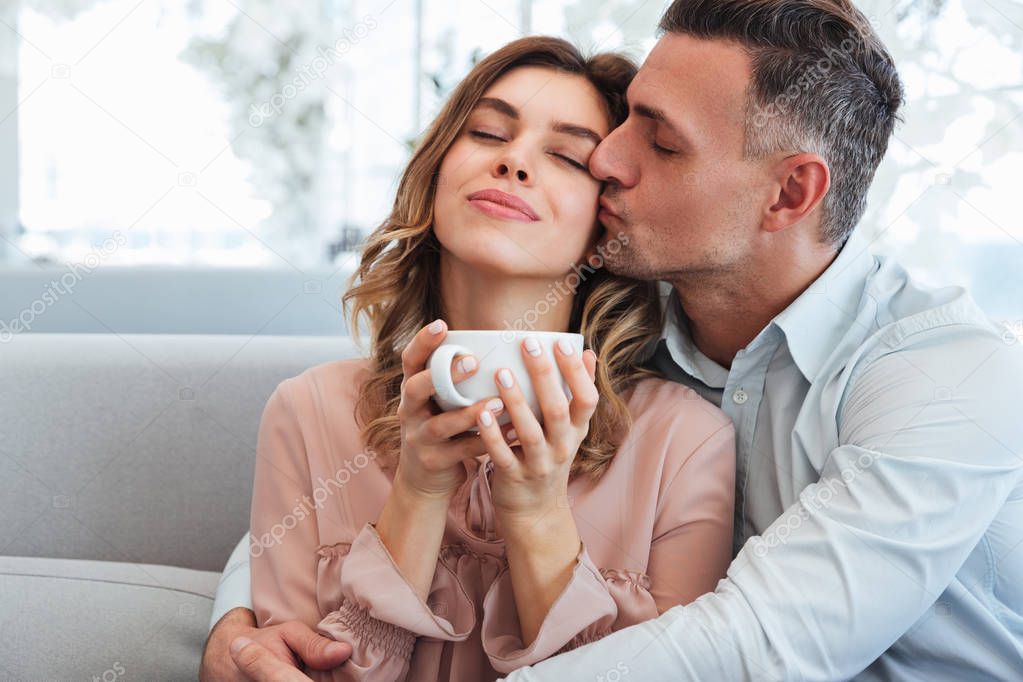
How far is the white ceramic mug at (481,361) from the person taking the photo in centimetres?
94

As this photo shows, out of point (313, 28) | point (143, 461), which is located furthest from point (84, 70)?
point (143, 461)

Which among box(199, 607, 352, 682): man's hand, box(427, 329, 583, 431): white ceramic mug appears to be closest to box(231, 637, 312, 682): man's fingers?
box(199, 607, 352, 682): man's hand

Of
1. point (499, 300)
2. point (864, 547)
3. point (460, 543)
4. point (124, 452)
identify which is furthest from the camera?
point (124, 452)

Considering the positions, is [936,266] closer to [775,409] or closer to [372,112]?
[775,409]

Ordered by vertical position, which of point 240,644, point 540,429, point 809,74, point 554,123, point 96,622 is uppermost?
point 809,74

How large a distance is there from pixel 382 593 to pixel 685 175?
772 mm

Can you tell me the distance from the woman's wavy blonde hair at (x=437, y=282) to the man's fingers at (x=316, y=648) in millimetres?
318

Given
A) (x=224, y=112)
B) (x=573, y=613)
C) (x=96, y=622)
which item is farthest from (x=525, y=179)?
(x=224, y=112)

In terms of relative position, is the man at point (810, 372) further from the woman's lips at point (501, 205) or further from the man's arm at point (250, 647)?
the woman's lips at point (501, 205)

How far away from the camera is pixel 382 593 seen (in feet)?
3.82

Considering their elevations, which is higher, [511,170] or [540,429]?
[511,170]


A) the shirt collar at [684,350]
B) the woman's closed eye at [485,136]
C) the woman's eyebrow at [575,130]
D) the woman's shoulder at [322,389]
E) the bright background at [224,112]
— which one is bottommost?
the bright background at [224,112]

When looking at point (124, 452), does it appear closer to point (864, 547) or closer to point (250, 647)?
point (250, 647)

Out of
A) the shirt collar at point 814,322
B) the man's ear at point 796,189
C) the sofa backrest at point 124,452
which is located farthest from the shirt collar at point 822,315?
the sofa backrest at point 124,452
